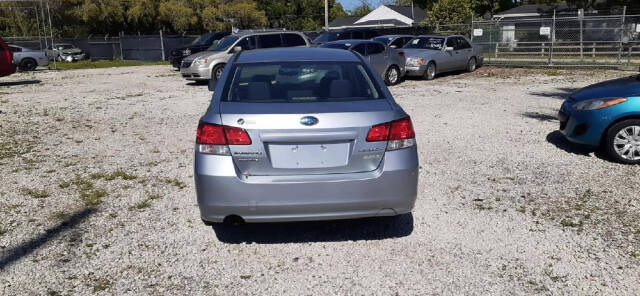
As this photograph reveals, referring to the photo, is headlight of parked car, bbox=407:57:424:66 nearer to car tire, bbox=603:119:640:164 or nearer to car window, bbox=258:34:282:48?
A: car window, bbox=258:34:282:48

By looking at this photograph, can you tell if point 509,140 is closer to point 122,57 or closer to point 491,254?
point 491,254

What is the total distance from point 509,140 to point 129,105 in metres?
8.80

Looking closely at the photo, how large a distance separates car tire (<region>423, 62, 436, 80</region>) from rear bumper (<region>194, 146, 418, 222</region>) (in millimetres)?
14290

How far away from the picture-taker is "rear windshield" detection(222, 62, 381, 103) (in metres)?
4.33

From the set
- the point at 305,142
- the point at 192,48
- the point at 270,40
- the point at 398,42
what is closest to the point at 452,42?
the point at 398,42

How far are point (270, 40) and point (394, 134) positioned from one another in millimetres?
13963

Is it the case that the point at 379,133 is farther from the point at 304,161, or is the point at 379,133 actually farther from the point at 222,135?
the point at 222,135

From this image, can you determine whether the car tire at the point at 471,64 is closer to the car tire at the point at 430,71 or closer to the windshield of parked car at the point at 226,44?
the car tire at the point at 430,71

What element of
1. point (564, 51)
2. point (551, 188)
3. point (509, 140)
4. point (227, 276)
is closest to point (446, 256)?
point (227, 276)

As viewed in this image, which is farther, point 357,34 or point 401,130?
point 357,34

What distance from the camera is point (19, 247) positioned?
4.42m

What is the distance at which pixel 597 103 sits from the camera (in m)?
6.86

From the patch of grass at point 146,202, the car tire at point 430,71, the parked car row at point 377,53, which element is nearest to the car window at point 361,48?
the parked car row at point 377,53

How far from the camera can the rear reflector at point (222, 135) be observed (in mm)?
3834
